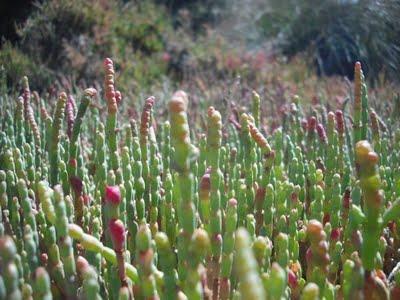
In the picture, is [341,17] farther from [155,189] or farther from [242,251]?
[242,251]

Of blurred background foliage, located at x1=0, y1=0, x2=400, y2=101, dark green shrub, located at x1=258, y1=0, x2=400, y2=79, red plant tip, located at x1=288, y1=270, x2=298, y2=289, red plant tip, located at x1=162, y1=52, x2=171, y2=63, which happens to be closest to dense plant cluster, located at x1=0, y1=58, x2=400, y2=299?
red plant tip, located at x1=288, y1=270, x2=298, y2=289

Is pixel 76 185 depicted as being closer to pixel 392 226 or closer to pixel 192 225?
pixel 192 225

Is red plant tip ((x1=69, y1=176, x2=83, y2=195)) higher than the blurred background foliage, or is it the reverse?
the blurred background foliage

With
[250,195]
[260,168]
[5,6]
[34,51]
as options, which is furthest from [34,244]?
[5,6]

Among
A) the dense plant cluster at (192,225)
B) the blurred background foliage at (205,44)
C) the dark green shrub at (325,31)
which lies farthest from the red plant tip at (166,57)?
the dense plant cluster at (192,225)

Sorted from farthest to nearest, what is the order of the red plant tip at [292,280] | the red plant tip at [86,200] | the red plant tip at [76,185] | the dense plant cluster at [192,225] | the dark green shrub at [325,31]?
the dark green shrub at [325,31]
the red plant tip at [86,200]
the red plant tip at [76,185]
the red plant tip at [292,280]
the dense plant cluster at [192,225]

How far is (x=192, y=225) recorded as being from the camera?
2.50ft

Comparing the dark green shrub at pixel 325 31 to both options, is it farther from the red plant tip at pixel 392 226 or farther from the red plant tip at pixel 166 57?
the red plant tip at pixel 392 226

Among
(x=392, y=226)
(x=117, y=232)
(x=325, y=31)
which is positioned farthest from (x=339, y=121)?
(x=325, y=31)

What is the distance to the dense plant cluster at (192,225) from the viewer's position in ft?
2.35

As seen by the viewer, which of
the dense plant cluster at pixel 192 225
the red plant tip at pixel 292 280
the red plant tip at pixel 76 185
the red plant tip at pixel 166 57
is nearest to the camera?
the dense plant cluster at pixel 192 225

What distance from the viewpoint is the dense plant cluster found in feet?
2.35

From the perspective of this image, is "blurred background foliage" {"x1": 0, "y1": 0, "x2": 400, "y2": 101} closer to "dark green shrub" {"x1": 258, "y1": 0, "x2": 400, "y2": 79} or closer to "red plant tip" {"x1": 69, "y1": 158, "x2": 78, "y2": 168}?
"dark green shrub" {"x1": 258, "y1": 0, "x2": 400, "y2": 79}

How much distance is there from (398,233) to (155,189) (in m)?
0.56
